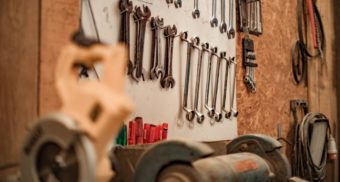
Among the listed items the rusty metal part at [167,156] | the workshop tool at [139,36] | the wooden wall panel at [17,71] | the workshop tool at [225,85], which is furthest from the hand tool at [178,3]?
the rusty metal part at [167,156]

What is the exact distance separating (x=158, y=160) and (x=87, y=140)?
1.73ft

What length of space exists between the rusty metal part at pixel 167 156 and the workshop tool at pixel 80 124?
1.43ft

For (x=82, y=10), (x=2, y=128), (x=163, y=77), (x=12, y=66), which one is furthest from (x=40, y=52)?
(x=163, y=77)

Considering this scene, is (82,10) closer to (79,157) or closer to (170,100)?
(170,100)

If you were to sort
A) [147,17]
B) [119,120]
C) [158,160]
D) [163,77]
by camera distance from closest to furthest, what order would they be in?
[119,120], [158,160], [147,17], [163,77]

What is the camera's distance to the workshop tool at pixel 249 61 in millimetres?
2883

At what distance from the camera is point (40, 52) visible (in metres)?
1.33

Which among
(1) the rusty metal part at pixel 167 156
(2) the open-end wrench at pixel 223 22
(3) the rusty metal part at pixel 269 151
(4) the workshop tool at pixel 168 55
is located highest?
(2) the open-end wrench at pixel 223 22

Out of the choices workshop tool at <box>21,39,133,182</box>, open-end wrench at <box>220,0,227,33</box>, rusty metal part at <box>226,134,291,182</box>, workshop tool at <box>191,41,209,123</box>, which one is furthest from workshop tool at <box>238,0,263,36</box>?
workshop tool at <box>21,39,133,182</box>

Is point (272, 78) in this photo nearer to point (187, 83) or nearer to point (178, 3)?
point (187, 83)

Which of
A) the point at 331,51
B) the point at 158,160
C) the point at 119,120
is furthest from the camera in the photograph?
the point at 331,51

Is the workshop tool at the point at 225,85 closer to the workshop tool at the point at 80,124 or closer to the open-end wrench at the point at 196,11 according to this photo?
the open-end wrench at the point at 196,11

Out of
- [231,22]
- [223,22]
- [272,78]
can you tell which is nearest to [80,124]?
[223,22]

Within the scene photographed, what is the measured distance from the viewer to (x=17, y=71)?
131cm
